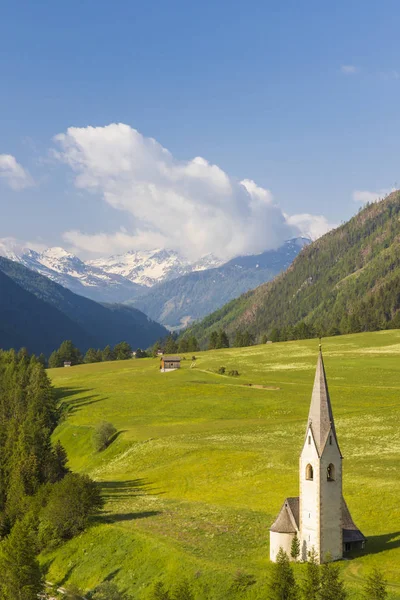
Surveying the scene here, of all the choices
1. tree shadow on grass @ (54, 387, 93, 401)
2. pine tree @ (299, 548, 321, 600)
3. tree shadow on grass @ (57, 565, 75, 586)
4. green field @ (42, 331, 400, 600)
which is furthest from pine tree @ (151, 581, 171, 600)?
tree shadow on grass @ (54, 387, 93, 401)

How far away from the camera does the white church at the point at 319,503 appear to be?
48344 mm

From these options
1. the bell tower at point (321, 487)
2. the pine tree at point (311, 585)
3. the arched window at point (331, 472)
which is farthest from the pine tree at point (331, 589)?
the arched window at point (331, 472)

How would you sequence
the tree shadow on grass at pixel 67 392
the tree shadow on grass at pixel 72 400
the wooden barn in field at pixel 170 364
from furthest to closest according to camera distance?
the wooden barn in field at pixel 170 364, the tree shadow on grass at pixel 67 392, the tree shadow on grass at pixel 72 400

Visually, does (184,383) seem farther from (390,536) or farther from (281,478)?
(390,536)

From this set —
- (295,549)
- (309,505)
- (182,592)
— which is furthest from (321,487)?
(182,592)

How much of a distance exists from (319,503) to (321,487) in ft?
3.74

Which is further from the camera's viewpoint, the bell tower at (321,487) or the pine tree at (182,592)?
the bell tower at (321,487)

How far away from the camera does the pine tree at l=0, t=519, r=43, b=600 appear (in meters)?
52.2

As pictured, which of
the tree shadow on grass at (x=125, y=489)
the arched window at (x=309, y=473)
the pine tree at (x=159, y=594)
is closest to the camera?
the pine tree at (x=159, y=594)

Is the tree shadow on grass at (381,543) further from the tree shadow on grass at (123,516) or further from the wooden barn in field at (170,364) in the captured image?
the wooden barn in field at (170,364)

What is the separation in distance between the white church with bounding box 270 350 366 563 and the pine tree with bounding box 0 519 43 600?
19402 mm

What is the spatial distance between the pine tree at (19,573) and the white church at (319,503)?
1940cm

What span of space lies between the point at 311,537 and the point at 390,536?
8800 millimetres

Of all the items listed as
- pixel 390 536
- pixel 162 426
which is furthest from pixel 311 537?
pixel 162 426
